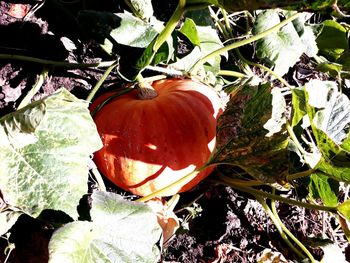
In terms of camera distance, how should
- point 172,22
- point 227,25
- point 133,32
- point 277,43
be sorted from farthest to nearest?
point 227,25
point 277,43
point 133,32
point 172,22

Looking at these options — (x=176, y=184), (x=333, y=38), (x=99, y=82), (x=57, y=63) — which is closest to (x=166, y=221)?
(x=176, y=184)

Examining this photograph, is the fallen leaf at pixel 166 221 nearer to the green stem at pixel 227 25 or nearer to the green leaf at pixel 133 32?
the green leaf at pixel 133 32


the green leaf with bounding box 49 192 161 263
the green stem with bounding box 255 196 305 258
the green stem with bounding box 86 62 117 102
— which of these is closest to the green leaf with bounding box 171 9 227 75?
the green stem with bounding box 86 62 117 102

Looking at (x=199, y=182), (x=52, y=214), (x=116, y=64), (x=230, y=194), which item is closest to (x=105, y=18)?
(x=116, y=64)

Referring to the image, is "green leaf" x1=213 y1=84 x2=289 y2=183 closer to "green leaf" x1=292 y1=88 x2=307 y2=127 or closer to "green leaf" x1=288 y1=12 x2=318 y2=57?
"green leaf" x1=292 y1=88 x2=307 y2=127

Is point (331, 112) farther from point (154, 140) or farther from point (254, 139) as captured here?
point (154, 140)

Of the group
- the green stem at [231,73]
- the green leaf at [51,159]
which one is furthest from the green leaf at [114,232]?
the green stem at [231,73]

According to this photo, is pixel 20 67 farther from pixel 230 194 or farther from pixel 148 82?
pixel 230 194
